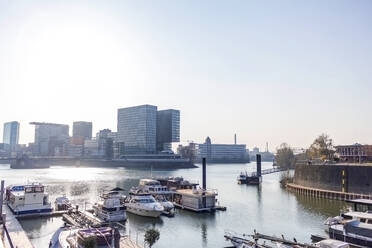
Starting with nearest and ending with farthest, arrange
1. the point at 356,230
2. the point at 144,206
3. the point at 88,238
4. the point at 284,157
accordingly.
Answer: the point at 88,238
the point at 356,230
the point at 144,206
the point at 284,157

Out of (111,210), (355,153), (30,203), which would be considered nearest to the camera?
(111,210)

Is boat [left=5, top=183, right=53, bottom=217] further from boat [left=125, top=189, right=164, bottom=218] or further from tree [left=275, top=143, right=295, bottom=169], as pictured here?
tree [left=275, top=143, right=295, bottom=169]

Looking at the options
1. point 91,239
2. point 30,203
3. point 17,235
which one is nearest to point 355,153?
point 30,203

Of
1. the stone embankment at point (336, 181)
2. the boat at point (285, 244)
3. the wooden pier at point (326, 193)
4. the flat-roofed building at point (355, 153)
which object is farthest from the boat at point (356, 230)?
the flat-roofed building at point (355, 153)

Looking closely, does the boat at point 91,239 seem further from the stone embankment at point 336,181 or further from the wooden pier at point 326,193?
the stone embankment at point 336,181

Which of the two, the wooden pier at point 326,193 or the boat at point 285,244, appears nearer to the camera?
the boat at point 285,244

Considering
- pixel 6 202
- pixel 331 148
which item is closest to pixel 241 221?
pixel 6 202

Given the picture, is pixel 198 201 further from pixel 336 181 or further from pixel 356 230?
pixel 336 181
